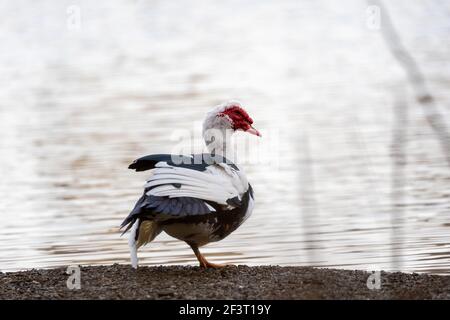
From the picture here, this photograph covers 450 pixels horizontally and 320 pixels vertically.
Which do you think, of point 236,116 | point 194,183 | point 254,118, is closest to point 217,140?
point 236,116

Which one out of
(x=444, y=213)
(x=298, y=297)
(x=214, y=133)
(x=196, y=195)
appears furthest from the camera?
(x=444, y=213)

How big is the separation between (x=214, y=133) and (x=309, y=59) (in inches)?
442

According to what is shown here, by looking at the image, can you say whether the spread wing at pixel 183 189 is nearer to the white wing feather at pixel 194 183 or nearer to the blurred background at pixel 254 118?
the white wing feather at pixel 194 183

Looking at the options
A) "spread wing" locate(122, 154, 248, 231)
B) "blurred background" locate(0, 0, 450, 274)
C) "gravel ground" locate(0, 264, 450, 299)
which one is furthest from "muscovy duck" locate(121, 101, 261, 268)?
"blurred background" locate(0, 0, 450, 274)

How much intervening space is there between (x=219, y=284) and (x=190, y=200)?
1.74ft

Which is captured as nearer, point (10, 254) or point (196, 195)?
point (196, 195)

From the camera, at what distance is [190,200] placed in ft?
20.4

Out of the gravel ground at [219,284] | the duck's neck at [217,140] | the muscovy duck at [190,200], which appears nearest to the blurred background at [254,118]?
the gravel ground at [219,284]

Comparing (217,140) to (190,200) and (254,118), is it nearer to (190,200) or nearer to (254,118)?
(190,200)

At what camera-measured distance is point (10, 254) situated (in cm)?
818

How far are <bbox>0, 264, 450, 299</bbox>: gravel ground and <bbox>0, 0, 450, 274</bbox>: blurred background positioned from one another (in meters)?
0.35

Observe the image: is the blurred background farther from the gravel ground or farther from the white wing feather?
the white wing feather
